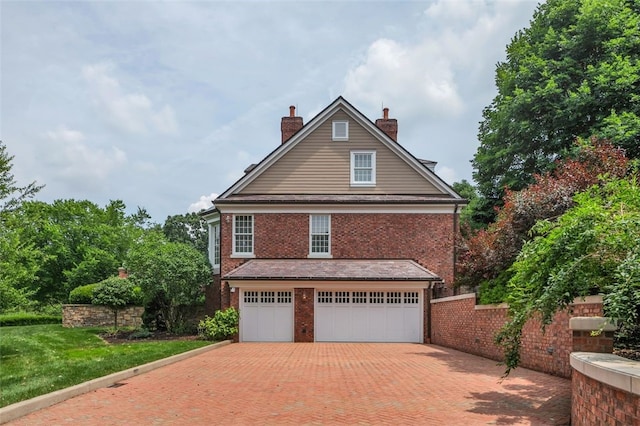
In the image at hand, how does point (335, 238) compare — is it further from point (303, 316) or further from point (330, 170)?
point (303, 316)

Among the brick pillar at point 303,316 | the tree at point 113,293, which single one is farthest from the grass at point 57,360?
the brick pillar at point 303,316

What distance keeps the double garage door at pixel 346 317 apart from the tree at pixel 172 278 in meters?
2.63

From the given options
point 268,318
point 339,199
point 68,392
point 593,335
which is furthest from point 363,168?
point 593,335

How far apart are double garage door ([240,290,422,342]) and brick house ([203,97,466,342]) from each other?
4 cm

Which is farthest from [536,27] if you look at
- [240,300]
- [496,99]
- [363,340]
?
[240,300]

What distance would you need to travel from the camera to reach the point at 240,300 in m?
21.2

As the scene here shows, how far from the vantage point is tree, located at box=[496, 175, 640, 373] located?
6.60 metres

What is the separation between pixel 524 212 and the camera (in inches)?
548

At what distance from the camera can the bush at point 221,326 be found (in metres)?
20.2

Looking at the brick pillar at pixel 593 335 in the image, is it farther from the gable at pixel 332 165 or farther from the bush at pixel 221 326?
the gable at pixel 332 165

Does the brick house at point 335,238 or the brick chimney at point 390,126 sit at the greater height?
the brick chimney at point 390,126

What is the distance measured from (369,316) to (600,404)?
52.1ft

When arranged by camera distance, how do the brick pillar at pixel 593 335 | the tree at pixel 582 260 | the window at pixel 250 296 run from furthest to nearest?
the window at pixel 250 296 → the tree at pixel 582 260 → the brick pillar at pixel 593 335

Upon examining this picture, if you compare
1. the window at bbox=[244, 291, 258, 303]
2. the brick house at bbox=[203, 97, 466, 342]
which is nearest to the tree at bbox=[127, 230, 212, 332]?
the brick house at bbox=[203, 97, 466, 342]
